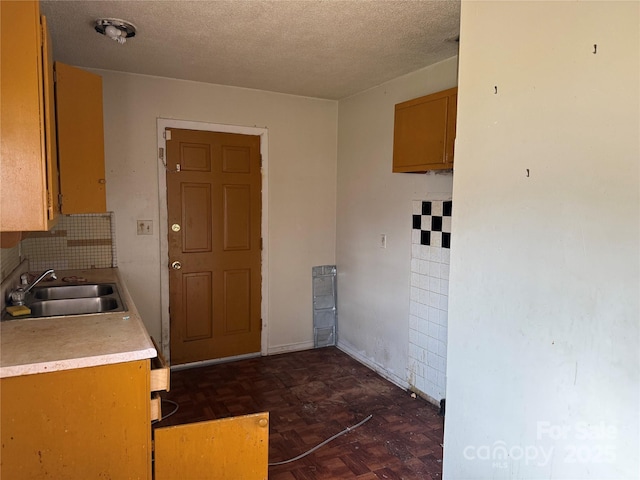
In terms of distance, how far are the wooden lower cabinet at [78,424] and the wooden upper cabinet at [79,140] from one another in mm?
1041

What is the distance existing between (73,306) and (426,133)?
2.35m

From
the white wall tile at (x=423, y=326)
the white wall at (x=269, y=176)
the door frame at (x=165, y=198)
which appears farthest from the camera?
the door frame at (x=165, y=198)

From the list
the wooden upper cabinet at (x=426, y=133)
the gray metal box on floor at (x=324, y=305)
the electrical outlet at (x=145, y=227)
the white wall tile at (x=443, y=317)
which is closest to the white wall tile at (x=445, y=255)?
the white wall tile at (x=443, y=317)

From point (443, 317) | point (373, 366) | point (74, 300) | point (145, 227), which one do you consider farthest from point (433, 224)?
point (74, 300)

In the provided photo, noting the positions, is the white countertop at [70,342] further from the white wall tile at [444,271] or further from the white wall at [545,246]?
the white wall tile at [444,271]

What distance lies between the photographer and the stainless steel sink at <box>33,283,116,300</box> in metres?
2.69

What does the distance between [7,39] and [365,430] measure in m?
2.68

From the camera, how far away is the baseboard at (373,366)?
349 centimetres

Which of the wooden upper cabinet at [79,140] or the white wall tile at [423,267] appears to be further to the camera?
the white wall tile at [423,267]

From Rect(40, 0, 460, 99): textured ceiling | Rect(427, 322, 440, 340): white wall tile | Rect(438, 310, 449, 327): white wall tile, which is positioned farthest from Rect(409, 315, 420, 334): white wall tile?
Rect(40, 0, 460, 99): textured ceiling

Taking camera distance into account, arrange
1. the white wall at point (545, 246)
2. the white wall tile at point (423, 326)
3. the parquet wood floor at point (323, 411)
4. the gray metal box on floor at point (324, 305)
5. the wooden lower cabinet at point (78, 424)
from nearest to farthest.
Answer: the white wall at point (545, 246), the wooden lower cabinet at point (78, 424), the parquet wood floor at point (323, 411), the white wall tile at point (423, 326), the gray metal box on floor at point (324, 305)

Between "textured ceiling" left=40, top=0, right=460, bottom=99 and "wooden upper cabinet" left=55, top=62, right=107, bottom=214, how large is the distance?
1.13 ft

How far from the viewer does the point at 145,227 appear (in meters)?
3.52

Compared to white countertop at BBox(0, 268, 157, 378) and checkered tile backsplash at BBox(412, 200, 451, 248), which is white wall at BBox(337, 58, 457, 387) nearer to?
checkered tile backsplash at BBox(412, 200, 451, 248)
